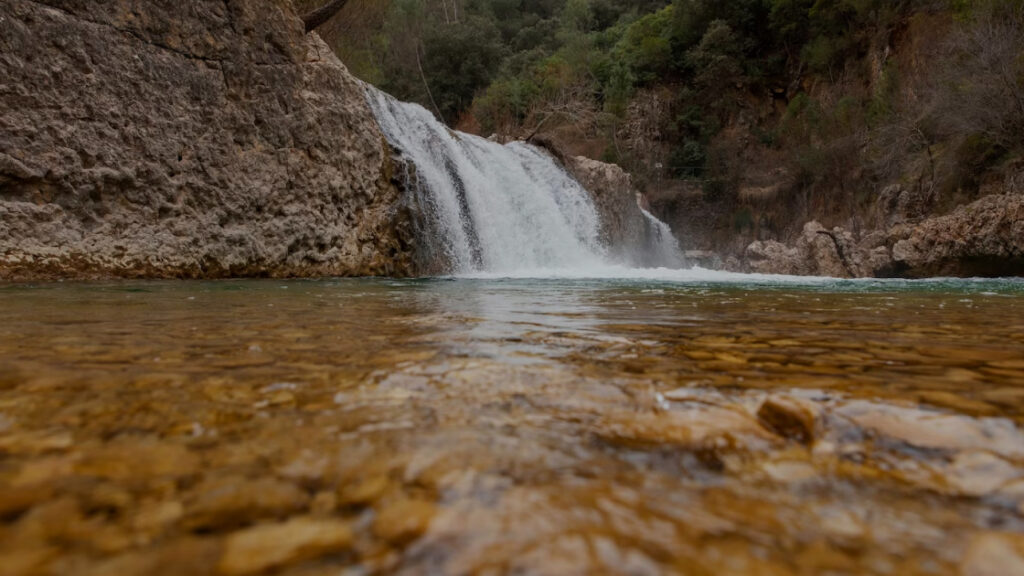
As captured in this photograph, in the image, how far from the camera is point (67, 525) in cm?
58

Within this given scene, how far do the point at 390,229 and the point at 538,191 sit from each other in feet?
16.4

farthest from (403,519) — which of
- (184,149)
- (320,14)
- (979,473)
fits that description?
(320,14)

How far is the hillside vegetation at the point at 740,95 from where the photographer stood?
11.8 metres

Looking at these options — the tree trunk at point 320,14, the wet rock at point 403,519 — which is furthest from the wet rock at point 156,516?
the tree trunk at point 320,14

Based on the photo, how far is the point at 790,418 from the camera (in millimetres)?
917

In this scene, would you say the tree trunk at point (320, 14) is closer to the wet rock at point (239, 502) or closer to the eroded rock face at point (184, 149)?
the eroded rock face at point (184, 149)

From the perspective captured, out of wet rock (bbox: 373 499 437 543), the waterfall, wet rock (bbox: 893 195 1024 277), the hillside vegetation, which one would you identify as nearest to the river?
wet rock (bbox: 373 499 437 543)

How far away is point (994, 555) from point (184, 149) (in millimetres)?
7221

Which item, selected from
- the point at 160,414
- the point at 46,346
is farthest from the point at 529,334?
the point at 46,346

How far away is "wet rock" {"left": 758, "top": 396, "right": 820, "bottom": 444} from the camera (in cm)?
90

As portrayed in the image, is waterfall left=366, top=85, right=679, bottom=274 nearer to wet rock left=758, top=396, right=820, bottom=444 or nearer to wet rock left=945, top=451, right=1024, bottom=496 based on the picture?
wet rock left=758, top=396, right=820, bottom=444

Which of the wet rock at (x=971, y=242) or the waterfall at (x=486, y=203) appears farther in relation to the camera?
the wet rock at (x=971, y=242)

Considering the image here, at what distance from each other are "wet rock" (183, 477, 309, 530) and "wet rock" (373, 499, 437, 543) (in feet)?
0.34

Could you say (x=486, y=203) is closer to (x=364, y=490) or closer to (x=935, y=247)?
(x=935, y=247)
